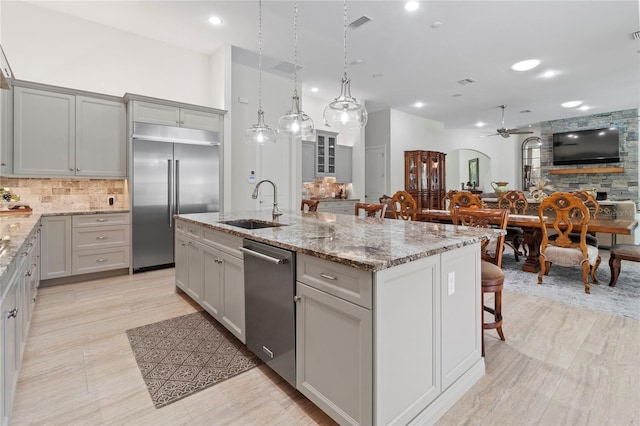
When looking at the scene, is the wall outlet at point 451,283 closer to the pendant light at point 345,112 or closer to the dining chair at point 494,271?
the dining chair at point 494,271

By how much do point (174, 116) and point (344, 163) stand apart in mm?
4207

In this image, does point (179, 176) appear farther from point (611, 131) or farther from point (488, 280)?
point (611, 131)

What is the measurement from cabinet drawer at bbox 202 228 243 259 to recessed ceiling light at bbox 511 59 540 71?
5.62 metres

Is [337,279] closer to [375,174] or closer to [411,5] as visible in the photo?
[411,5]

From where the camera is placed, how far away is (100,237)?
13.3 feet

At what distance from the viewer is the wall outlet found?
66.9 inches

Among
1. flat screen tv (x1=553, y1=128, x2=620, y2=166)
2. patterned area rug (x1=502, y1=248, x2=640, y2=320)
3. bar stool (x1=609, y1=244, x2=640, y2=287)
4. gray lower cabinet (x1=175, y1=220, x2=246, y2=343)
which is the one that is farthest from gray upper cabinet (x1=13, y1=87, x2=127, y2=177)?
flat screen tv (x1=553, y1=128, x2=620, y2=166)

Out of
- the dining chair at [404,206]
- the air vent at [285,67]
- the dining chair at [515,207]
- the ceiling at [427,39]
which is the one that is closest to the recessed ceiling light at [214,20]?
the ceiling at [427,39]

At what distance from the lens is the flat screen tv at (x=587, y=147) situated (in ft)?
28.7

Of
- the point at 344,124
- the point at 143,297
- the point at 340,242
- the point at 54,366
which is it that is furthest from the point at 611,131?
the point at 54,366

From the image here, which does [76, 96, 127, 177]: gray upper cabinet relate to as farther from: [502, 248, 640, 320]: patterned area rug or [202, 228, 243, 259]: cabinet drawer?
[502, 248, 640, 320]: patterned area rug

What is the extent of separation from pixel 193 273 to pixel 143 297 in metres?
0.85

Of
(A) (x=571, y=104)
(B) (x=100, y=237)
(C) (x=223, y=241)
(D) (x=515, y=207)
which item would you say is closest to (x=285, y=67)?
(B) (x=100, y=237)

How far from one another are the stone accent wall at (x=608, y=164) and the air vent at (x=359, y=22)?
8.62 meters
